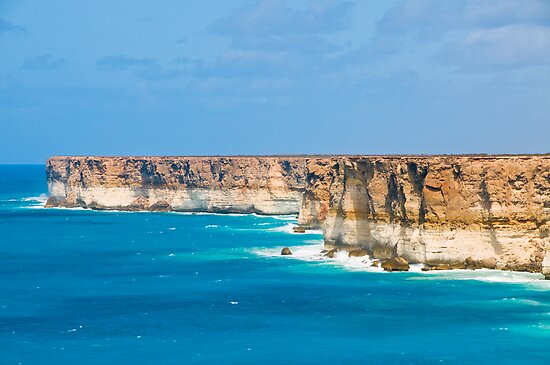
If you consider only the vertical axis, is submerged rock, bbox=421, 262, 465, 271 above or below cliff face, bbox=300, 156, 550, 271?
below

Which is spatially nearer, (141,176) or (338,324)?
(338,324)

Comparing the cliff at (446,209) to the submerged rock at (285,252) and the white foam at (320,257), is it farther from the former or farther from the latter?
the submerged rock at (285,252)

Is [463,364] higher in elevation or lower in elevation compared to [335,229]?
lower

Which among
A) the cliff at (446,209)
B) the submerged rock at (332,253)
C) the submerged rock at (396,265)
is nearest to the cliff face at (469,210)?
the cliff at (446,209)

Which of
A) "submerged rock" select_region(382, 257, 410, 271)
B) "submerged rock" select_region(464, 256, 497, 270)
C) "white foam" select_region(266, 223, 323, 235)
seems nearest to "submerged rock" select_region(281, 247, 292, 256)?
"submerged rock" select_region(382, 257, 410, 271)

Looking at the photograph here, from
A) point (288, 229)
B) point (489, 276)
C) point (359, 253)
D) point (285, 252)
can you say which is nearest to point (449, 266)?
point (489, 276)

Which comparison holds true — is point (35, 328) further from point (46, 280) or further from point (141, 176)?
point (141, 176)

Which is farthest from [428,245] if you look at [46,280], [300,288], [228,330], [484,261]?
[46,280]

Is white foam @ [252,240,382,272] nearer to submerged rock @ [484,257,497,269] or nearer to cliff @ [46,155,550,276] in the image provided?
cliff @ [46,155,550,276]
